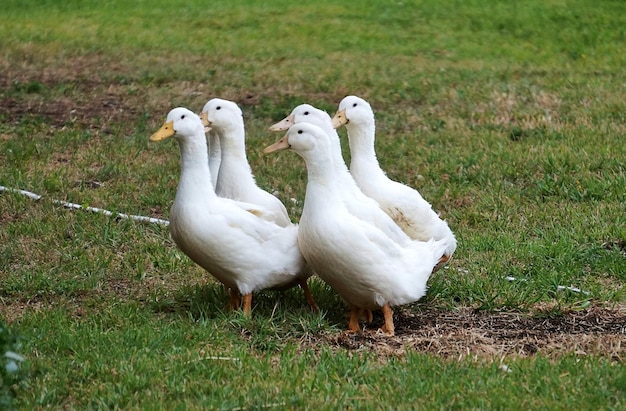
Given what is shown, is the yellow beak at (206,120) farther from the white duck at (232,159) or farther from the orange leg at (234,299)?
the orange leg at (234,299)

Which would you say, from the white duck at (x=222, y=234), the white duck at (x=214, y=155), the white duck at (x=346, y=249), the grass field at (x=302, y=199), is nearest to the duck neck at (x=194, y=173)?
the white duck at (x=222, y=234)

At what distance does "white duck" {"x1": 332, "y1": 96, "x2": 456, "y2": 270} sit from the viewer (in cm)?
598

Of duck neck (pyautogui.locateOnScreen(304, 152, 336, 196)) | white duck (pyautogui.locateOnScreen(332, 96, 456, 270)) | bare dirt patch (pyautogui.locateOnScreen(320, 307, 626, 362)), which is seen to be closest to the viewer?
bare dirt patch (pyautogui.locateOnScreen(320, 307, 626, 362))

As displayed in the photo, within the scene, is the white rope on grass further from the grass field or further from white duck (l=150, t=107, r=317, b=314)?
white duck (l=150, t=107, r=317, b=314)

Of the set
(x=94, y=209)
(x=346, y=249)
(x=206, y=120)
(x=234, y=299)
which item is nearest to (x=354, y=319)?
(x=346, y=249)

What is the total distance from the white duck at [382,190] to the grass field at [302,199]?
12.2 inches

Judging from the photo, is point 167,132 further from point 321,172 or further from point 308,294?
point 308,294

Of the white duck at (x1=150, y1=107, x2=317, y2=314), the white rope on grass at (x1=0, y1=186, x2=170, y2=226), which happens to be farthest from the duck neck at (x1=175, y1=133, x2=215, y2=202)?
the white rope on grass at (x1=0, y1=186, x2=170, y2=226)

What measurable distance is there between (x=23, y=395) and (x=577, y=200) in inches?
183

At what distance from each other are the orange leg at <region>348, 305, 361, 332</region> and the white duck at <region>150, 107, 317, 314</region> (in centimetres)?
32

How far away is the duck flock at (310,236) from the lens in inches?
207

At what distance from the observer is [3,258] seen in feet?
21.7

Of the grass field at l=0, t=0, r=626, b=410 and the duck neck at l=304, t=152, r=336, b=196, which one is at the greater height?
the duck neck at l=304, t=152, r=336, b=196

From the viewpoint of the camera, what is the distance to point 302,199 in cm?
800
